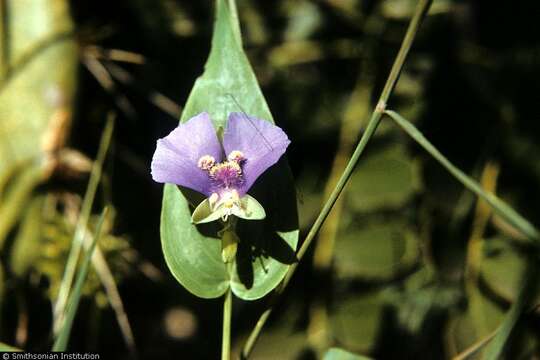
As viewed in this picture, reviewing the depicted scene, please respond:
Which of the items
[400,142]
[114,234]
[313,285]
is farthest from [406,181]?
[114,234]

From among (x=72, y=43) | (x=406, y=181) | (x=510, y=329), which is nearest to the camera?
(x=510, y=329)

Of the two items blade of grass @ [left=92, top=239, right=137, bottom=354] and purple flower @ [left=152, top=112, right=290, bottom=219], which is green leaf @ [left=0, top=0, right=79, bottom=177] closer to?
blade of grass @ [left=92, top=239, right=137, bottom=354]

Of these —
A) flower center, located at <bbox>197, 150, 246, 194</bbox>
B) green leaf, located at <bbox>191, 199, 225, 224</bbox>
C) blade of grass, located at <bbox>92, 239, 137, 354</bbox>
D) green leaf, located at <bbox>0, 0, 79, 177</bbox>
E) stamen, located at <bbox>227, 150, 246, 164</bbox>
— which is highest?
green leaf, located at <bbox>0, 0, 79, 177</bbox>

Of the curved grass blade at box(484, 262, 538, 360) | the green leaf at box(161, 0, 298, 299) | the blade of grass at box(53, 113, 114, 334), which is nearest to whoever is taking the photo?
the curved grass blade at box(484, 262, 538, 360)

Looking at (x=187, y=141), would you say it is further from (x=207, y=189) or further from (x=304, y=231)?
(x=304, y=231)

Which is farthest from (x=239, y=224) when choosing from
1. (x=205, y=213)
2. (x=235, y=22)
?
(x=235, y=22)

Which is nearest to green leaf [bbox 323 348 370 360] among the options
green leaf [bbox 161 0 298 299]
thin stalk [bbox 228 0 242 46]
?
green leaf [bbox 161 0 298 299]

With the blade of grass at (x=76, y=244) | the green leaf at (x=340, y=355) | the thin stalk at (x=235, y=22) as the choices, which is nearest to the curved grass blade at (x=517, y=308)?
the green leaf at (x=340, y=355)
